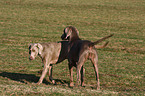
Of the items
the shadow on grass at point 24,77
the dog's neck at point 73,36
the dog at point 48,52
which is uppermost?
the dog's neck at point 73,36

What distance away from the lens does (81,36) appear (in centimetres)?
2622

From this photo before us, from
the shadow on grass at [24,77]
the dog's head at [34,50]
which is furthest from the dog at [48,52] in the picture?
the shadow on grass at [24,77]

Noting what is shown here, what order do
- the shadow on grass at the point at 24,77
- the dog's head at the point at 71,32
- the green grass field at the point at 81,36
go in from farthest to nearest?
the shadow on grass at the point at 24,77 < the dog's head at the point at 71,32 < the green grass field at the point at 81,36

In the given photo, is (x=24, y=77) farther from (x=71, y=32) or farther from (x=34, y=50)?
(x=71, y=32)

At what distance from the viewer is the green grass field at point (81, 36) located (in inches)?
411

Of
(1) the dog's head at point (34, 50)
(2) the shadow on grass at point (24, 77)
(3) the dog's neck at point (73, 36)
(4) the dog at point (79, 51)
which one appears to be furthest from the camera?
(2) the shadow on grass at point (24, 77)

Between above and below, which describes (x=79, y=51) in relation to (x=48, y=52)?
above

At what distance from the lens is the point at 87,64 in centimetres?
1598

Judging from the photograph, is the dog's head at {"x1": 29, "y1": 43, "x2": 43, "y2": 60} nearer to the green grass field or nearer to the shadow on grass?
the green grass field

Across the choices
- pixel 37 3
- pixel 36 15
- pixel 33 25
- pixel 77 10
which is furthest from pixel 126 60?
pixel 37 3

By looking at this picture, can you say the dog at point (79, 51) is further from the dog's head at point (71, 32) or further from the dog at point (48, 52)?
the dog at point (48, 52)

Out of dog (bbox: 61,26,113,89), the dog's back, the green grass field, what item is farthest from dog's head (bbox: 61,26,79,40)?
the green grass field

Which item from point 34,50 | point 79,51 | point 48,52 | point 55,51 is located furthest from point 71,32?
point 34,50

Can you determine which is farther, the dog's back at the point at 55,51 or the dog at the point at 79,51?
the dog's back at the point at 55,51
